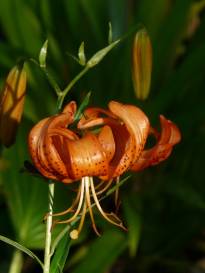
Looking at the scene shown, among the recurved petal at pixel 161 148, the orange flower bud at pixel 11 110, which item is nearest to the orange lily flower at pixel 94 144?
the recurved petal at pixel 161 148

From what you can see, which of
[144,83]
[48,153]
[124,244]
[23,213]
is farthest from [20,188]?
[48,153]

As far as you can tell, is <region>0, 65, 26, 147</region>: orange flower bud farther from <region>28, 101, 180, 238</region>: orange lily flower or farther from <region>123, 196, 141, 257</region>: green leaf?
<region>123, 196, 141, 257</region>: green leaf

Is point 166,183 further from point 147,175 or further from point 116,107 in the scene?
point 116,107

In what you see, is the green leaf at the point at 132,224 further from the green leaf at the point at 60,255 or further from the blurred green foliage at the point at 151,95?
the green leaf at the point at 60,255

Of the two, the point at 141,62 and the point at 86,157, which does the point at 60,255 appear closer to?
the point at 86,157

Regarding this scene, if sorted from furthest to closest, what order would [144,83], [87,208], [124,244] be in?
[124,244] < [144,83] < [87,208]

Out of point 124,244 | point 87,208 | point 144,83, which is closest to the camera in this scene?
point 87,208
